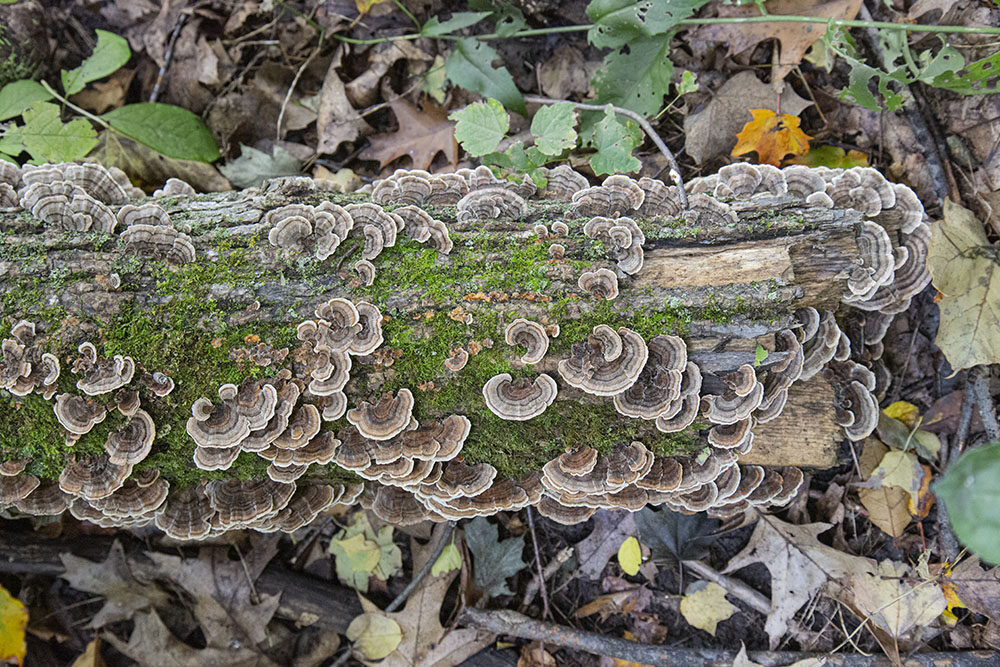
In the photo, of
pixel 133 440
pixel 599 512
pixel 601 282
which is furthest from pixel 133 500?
pixel 599 512

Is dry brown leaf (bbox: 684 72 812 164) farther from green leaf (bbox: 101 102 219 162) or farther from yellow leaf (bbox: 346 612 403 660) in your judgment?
yellow leaf (bbox: 346 612 403 660)

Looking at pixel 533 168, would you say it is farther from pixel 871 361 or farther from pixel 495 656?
pixel 495 656

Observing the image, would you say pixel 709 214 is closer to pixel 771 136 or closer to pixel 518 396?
pixel 518 396

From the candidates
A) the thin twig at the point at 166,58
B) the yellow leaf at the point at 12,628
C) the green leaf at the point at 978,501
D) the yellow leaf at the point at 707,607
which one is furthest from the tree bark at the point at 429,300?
the thin twig at the point at 166,58

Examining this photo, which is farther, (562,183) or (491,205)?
(562,183)

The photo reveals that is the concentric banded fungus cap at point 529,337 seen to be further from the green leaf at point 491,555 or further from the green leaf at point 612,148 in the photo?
the green leaf at point 491,555

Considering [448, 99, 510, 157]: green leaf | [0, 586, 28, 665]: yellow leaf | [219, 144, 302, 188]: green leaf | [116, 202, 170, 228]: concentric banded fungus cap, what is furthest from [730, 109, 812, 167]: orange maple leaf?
[0, 586, 28, 665]: yellow leaf
